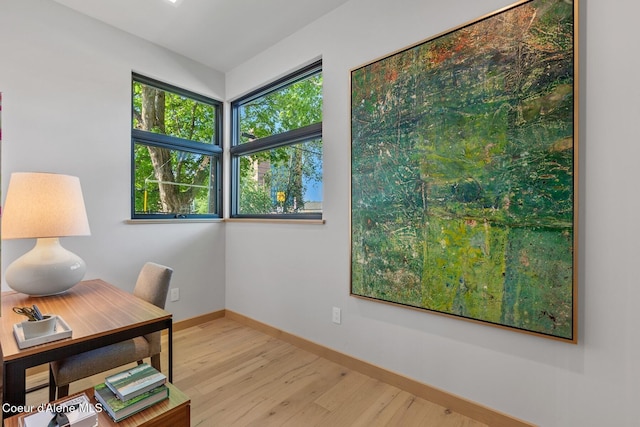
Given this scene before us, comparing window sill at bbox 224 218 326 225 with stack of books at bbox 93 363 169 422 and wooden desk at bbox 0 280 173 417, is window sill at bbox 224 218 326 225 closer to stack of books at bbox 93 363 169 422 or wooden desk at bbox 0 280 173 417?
wooden desk at bbox 0 280 173 417

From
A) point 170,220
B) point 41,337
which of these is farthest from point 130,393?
point 170,220

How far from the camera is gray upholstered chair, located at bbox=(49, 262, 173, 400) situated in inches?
65.2

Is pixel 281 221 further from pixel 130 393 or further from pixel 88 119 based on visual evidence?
pixel 130 393

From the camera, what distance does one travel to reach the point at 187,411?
54.7 inches

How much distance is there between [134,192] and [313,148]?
149 centimetres

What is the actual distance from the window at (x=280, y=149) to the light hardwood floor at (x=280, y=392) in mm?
1107

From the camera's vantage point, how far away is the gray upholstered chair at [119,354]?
5.43 feet

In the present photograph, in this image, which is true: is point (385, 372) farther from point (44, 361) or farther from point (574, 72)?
point (574, 72)

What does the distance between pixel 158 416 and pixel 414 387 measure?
1432 millimetres

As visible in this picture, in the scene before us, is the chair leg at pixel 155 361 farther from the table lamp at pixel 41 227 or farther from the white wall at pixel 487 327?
the white wall at pixel 487 327

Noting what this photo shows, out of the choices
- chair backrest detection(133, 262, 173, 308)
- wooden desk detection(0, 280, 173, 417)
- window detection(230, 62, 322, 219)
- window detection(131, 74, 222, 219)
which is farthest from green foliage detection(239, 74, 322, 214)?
wooden desk detection(0, 280, 173, 417)

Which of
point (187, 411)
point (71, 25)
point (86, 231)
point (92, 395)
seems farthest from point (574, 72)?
point (71, 25)

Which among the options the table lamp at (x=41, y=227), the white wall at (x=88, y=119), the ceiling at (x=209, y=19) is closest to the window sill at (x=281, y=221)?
the white wall at (x=88, y=119)

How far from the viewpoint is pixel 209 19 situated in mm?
2570
